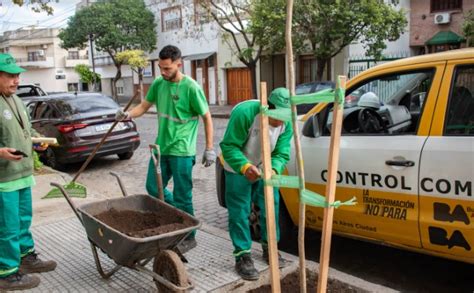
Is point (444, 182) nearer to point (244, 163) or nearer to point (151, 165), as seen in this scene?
point (244, 163)

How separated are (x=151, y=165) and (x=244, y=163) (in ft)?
3.72

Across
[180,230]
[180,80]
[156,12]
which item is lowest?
[180,230]

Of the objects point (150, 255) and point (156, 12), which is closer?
point (150, 255)

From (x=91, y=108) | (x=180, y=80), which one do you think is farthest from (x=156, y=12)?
(x=180, y=80)

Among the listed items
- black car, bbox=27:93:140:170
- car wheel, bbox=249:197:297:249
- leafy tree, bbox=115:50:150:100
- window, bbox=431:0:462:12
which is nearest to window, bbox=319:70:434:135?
car wheel, bbox=249:197:297:249

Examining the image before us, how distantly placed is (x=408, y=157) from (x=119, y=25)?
32.1m

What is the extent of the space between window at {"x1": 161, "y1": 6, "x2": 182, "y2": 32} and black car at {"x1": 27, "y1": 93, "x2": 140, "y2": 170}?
21.1m

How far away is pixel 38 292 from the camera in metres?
3.67

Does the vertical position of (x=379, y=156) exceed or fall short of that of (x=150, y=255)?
it exceeds it

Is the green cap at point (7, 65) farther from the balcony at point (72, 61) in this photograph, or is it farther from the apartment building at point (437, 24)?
the balcony at point (72, 61)

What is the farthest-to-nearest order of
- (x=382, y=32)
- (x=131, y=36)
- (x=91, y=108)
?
(x=131, y=36), (x=382, y=32), (x=91, y=108)

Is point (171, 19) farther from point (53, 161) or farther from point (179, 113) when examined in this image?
point (179, 113)

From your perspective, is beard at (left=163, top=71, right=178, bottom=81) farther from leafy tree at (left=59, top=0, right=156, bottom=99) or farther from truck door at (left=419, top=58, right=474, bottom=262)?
leafy tree at (left=59, top=0, right=156, bottom=99)

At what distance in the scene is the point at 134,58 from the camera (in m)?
31.0
